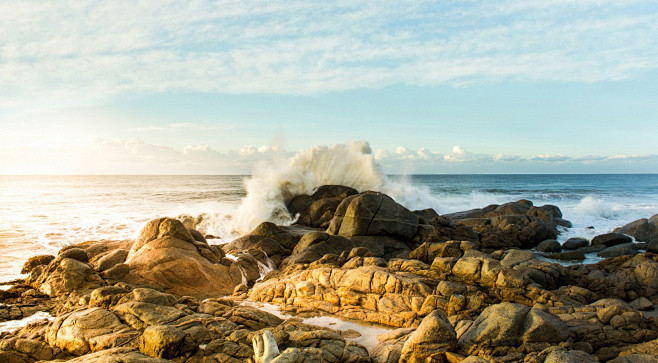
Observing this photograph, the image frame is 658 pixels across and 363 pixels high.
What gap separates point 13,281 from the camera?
1122 cm

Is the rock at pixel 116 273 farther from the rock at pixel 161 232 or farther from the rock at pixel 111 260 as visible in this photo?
the rock at pixel 161 232

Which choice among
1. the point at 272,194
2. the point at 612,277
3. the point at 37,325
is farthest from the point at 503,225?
the point at 37,325

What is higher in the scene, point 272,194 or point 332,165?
point 332,165

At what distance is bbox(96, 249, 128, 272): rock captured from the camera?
36.4ft

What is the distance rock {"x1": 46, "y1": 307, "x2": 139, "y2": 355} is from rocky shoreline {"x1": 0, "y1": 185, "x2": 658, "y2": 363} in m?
0.02

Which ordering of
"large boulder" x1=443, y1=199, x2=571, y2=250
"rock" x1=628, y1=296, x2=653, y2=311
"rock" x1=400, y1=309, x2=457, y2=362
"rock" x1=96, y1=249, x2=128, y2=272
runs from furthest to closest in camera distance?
"large boulder" x1=443, y1=199, x2=571, y2=250 → "rock" x1=96, y1=249, x2=128, y2=272 → "rock" x1=628, y1=296, x2=653, y2=311 → "rock" x1=400, y1=309, x2=457, y2=362

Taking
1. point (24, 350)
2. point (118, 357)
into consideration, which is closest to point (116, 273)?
point (24, 350)

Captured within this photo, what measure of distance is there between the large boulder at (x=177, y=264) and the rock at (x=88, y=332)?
3.40 meters

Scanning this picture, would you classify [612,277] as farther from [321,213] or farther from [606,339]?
[321,213]

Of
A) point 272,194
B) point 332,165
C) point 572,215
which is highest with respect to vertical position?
point 332,165

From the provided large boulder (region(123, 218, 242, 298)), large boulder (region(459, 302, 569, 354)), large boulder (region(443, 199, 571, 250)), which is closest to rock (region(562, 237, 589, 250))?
large boulder (region(443, 199, 571, 250))

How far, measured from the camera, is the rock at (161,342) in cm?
542

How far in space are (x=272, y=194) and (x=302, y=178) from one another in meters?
2.78

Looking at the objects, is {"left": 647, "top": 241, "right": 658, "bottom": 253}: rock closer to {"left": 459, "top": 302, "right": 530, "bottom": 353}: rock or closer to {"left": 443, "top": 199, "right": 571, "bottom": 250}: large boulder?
{"left": 443, "top": 199, "right": 571, "bottom": 250}: large boulder
